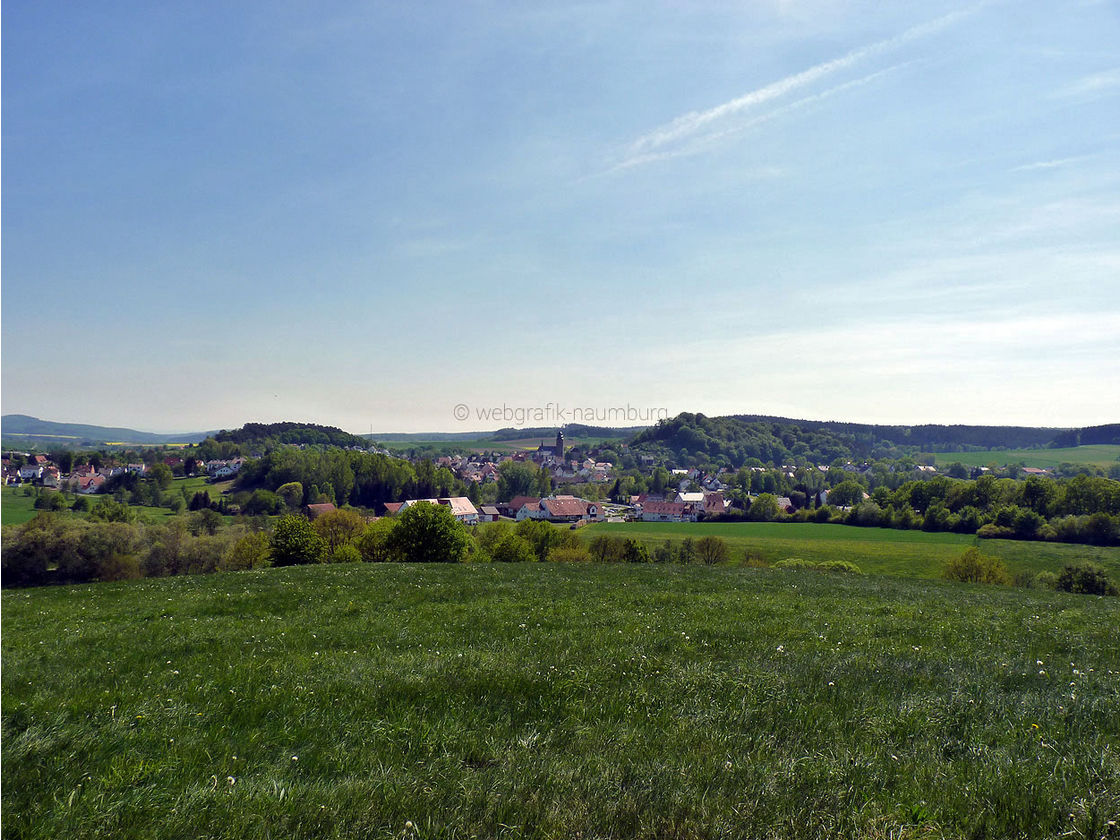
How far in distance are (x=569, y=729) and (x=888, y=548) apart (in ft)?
306

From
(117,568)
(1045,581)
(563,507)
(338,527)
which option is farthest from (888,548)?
(117,568)

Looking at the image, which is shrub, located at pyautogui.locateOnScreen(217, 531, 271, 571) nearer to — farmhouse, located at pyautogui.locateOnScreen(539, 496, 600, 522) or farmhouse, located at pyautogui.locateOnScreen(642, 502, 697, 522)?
farmhouse, located at pyautogui.locateOnScreen(539, 496, 600, 522)

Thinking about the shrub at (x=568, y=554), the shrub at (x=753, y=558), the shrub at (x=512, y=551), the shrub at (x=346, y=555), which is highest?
the shrub at (x=346, y=555)

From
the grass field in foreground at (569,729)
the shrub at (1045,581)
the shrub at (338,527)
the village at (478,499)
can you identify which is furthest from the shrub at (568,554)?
the village at (478,499)

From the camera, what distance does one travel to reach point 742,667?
794 cm

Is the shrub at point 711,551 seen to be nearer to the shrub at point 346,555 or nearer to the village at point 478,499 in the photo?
the shrub at point 346,555

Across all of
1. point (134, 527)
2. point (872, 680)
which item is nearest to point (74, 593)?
point (872, 680)

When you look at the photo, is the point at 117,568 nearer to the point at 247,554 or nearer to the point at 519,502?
the point at 247,554

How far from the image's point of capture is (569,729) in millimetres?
5664

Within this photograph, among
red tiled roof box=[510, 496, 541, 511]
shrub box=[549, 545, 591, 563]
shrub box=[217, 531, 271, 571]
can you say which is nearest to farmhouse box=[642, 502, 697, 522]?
red tiled roof box=[510, 496, 541, 511]

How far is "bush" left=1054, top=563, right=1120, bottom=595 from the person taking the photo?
46.2m

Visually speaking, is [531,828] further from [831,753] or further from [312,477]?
Answer: [312,477]

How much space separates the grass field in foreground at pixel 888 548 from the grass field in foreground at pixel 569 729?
57.2 metres

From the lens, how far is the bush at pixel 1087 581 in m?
46.2
